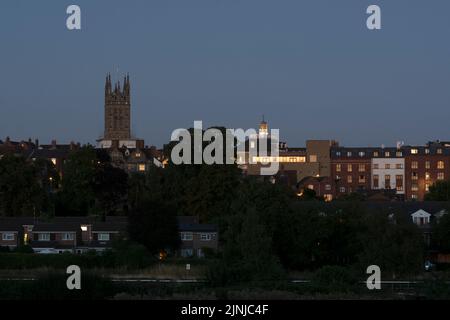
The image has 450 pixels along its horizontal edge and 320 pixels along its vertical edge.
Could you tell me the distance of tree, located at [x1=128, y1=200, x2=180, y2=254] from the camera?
2041 inches

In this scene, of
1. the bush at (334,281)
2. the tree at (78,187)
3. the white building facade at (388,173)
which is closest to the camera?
the bush at (334,281)

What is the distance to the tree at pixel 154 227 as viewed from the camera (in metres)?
51.8

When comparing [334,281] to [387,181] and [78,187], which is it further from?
[387,181]

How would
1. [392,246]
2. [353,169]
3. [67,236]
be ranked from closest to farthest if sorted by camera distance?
[392,246], [67,236], [353,169]

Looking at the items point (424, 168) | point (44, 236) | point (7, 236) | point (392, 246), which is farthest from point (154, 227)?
point (424, 168)

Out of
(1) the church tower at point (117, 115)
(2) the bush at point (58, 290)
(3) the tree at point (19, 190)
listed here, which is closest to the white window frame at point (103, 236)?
(3) the tree at point (19, 190)

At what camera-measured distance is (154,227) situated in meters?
52.4

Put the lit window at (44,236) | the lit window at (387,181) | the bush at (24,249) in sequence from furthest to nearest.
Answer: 1. the lit window at (387,181)
2. the lit window at (44,236)
3. the bush at (24,249)

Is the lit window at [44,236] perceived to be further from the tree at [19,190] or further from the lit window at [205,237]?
the lit window at [205,237]

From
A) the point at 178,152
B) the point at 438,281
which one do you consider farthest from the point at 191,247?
the point at 438,281

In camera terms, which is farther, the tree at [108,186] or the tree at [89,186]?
the tree at [108,186]

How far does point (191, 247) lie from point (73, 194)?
19.4 m

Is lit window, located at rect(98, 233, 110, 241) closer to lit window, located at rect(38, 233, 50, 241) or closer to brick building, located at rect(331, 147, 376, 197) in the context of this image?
lit window, located at rect(38, 233, 50, 241)
